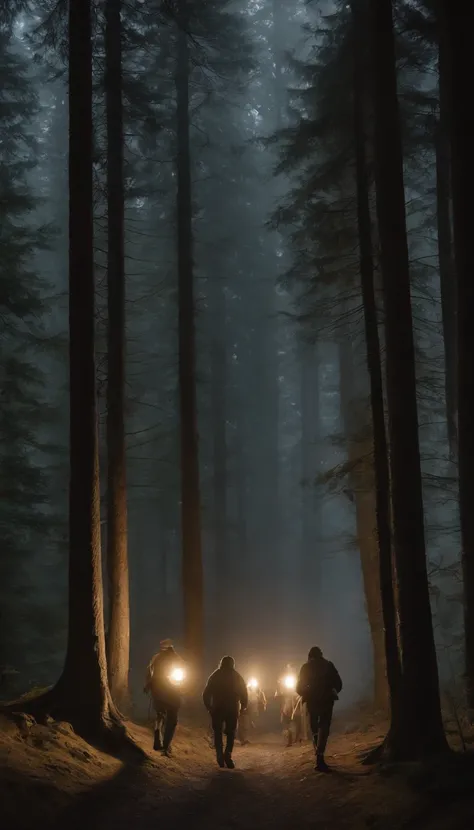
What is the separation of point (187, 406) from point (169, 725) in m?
7.21

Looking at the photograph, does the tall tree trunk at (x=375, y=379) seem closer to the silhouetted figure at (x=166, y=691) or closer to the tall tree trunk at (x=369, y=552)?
the silhouetted figure at (x=166, y=691)

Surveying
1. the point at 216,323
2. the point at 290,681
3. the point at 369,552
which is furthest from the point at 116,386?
the point at 216,323

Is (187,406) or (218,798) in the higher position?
(187,406)

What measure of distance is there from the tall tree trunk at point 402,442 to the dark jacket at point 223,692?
2.48 metres

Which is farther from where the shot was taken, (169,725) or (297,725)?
(297,725)

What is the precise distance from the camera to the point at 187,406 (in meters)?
14.8

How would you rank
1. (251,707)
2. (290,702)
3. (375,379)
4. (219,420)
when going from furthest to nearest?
(219,420) < (251,707) < (290,702) < (375,379)

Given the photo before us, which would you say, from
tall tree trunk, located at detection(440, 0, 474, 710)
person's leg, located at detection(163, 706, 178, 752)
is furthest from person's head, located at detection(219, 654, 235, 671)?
tall tree trunk, located at detection(440, 0, 474, 710)

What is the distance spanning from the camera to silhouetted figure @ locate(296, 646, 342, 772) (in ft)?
29.6

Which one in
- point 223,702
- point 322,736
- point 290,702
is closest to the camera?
point 322,736

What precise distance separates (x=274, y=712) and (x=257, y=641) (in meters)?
5.99

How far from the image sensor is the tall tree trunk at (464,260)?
948cm

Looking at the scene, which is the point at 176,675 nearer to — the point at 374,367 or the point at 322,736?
the point at 322,736

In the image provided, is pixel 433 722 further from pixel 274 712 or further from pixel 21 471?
pixel 274 712
